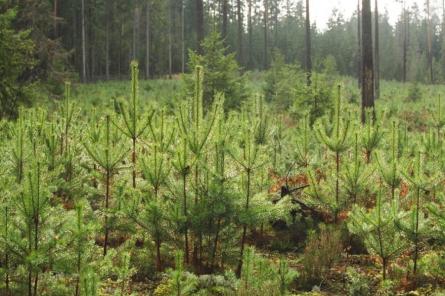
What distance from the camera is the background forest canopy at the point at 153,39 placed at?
19.1 meters

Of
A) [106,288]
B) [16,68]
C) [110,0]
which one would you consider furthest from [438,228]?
[110,0]

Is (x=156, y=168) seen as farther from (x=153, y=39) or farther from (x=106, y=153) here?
(x=153, y=39)

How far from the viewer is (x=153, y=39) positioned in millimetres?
48375

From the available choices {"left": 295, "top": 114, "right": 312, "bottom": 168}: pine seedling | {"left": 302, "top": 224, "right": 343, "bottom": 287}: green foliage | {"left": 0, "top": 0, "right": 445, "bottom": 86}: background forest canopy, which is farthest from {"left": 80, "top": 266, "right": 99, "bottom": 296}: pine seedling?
{"left": 0, "top": 0, "right": 445, "bottom": 86}: background forest canopy

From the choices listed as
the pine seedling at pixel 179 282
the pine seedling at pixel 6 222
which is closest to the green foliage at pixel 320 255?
the pine seedling at pixel 179 282

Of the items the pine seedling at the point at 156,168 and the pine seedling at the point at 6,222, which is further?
the pine seedling at the point at 156,168

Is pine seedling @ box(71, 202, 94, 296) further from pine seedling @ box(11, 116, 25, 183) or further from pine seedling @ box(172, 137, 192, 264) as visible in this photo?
pine seedling @ box(11, 116, 25, 183)

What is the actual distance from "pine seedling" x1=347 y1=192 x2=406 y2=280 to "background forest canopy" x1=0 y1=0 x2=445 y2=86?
13.9 metres

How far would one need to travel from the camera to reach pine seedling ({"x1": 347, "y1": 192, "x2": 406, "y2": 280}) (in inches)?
186

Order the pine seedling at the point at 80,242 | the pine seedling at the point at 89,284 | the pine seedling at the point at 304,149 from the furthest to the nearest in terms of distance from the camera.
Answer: the pine seedling at the point at 304,149 < the pine seedling at the point at 80,242 < the pine seedling at the point at 89,284

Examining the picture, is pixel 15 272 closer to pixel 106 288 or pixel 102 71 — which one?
pixel 106 288

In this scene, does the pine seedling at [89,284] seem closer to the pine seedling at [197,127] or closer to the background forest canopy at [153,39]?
the pine seedling at [197,127]

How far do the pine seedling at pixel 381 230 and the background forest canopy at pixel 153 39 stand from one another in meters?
13.9

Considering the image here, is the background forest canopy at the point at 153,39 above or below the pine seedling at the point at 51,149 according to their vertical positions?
above
